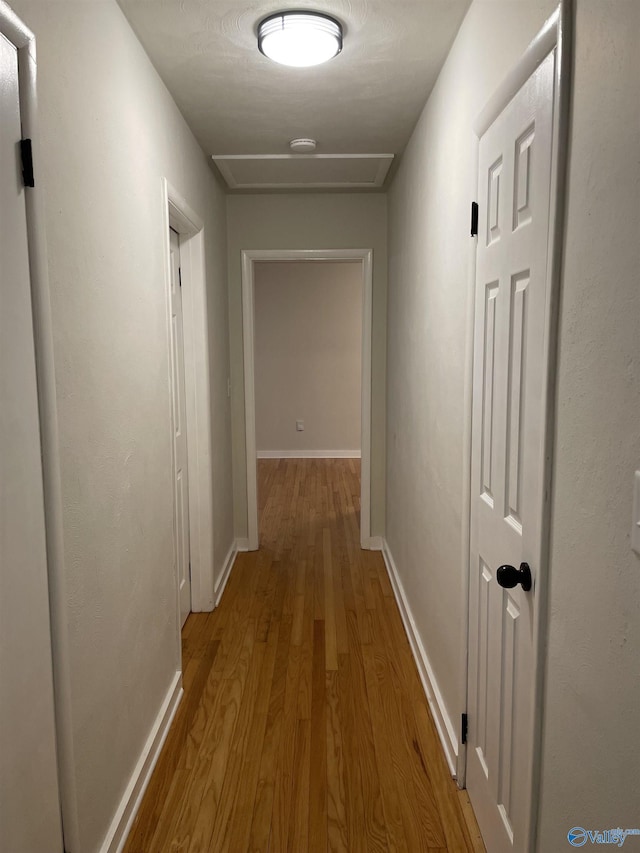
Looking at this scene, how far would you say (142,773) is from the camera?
1.90 meters

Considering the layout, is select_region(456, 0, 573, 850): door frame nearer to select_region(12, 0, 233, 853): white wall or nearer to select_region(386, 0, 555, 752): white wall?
select_region(386, 0, 555, 752): white wall

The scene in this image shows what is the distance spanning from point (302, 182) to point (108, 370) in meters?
2.41

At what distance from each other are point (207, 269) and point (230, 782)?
2420 mm

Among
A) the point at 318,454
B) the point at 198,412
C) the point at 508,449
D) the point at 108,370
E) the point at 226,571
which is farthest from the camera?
the point at 318,454

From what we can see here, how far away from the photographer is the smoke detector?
2896mm

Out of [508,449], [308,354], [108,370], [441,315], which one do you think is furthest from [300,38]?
[308,354]

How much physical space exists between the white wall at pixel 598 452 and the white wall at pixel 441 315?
370mm

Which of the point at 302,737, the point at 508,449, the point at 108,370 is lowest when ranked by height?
the point at 302,737

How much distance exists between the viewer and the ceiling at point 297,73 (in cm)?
179

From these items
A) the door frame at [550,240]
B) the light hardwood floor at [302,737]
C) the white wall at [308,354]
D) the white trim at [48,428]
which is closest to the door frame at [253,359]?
the light hardwood floor at [302,737]

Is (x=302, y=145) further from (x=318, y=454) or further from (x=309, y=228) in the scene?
(x=318, y=454)

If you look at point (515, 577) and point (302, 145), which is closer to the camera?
point (515, 577)

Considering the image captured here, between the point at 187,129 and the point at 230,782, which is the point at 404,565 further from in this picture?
the point at 187,129

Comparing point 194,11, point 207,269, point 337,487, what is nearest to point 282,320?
point 337,487
